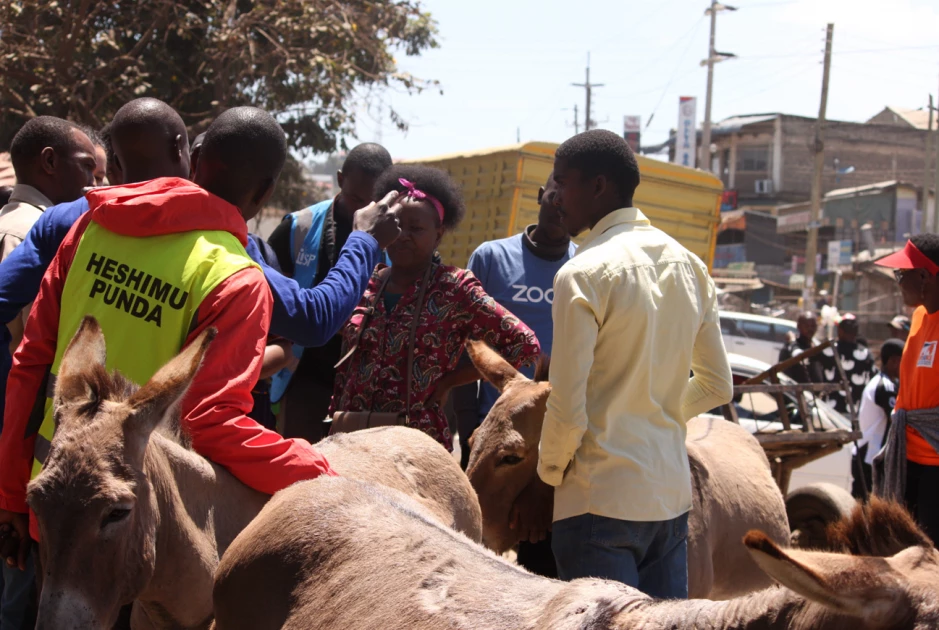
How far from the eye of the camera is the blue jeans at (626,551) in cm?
300

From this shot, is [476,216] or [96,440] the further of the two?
[476,216]

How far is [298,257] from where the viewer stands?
495cm

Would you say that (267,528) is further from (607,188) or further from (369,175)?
(369,175)

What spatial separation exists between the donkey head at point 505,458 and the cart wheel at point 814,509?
333 cm

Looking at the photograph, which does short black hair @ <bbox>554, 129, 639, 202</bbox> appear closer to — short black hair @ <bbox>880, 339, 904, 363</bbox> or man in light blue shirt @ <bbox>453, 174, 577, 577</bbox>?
man in light blue shirt @ <bbox>453, 174, 577, 577</bbox>

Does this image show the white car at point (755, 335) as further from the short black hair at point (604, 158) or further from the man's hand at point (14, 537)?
the man's hand at point (14, 537)

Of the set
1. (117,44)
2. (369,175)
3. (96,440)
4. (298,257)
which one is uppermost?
(117,44)

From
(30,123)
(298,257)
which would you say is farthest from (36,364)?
(298,257)

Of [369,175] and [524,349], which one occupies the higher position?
[369,175]

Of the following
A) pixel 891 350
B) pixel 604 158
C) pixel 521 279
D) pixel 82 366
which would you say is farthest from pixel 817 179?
pixel 82 366

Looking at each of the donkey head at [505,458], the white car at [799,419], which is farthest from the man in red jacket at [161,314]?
the white car at [799,419]

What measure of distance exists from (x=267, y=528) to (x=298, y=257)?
268 centimetres

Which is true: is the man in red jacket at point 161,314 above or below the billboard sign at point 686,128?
below

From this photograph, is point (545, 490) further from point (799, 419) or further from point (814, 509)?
point (799, 419)
